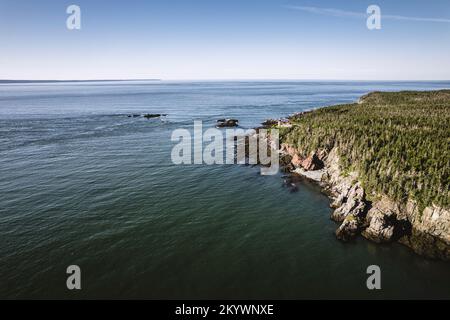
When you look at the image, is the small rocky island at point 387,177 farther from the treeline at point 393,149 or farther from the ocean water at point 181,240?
the ocean water at point 181,240

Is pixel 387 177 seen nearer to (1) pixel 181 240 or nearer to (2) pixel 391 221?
(2) pixel 391 221

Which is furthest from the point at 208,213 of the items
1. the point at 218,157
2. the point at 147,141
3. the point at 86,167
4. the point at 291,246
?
the point at 147,141

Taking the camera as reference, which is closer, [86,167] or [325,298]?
[325,298]

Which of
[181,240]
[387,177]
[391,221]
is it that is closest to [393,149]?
[387,177]

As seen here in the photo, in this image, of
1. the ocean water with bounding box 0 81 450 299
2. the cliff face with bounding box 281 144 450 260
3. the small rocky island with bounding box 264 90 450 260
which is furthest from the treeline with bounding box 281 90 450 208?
the ocean water with bounding box 0 81 450 299

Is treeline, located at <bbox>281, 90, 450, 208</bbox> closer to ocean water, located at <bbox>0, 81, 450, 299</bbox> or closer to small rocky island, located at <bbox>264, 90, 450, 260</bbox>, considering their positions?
small rocky island, located at <bbox>264, 90, 450, 260</bbox>
